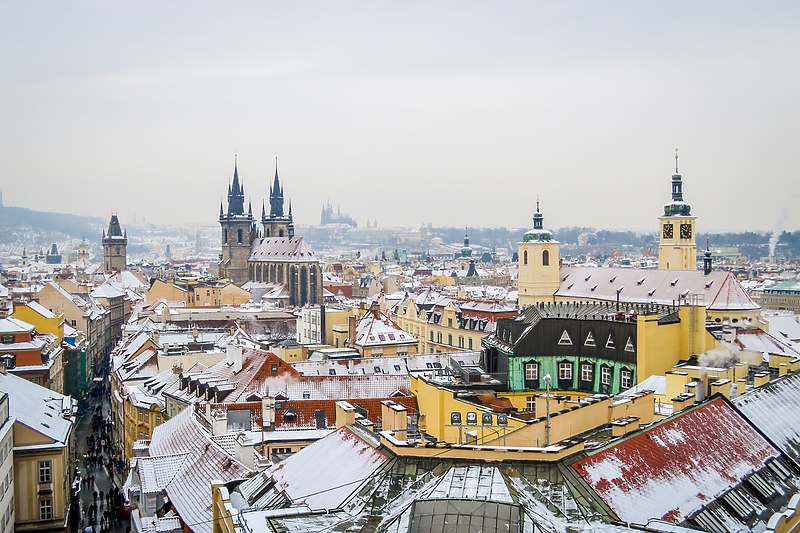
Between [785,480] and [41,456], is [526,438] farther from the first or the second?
[41,456]

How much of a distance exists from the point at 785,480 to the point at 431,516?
37.7ft

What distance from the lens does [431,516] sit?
1725cm

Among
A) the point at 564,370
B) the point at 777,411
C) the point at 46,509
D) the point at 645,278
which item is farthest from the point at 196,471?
the point at 645,278

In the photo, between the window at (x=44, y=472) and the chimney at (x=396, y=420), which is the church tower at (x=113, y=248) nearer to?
the window at (x=44, y=472)

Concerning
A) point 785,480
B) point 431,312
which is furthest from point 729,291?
point 785,480

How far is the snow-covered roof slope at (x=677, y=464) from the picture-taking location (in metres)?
19.5

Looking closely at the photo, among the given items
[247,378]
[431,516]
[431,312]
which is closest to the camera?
[431,516]

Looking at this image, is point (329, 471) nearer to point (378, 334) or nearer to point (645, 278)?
point (378, 334)

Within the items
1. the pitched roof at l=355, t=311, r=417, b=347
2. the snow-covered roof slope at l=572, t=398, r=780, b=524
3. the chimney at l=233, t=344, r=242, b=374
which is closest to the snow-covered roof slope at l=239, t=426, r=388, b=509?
the snow-covered roof slope at l=572, t=398, r=780, b=524

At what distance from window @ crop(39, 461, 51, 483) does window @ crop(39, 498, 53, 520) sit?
0.82 metres

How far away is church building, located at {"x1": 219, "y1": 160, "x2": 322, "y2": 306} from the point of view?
138 meters

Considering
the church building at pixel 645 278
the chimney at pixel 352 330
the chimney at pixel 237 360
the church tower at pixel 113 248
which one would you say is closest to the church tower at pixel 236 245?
the church tower at pixel 113 248

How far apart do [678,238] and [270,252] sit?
7301 cm

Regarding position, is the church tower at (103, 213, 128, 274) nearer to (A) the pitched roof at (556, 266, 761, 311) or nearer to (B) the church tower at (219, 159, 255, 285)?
(B) the church tower at (219, 159, 255, 285)
